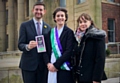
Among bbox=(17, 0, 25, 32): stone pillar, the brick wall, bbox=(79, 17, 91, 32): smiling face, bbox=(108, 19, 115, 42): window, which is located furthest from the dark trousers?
bbox=(17, 0, 25, 32): stone pillar

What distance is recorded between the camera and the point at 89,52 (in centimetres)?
359

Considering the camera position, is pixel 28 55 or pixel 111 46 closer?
pixel 28 55

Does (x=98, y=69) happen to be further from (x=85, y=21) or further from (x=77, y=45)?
(x=85, y=21)

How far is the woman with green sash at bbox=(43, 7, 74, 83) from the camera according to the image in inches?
146

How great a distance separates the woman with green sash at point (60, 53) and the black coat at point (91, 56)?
200 mm

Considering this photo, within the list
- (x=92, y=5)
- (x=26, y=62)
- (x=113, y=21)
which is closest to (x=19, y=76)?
(x=26, y=62)

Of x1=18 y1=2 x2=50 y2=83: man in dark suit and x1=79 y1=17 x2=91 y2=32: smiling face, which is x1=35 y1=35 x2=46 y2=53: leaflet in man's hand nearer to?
x1=18 y1=2 x2=50 y2=83: man in dark suit

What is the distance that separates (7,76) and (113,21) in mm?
15715

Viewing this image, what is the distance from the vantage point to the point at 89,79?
3.57 m

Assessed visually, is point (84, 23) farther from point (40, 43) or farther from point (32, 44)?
point (32, 44)

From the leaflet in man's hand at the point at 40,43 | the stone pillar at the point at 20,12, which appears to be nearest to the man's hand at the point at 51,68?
the leaflet in man's hand at the point at 40,43

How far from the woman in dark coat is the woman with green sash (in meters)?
0.16

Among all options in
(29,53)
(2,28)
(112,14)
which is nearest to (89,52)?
(29,53)

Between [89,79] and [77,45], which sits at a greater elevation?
[77,45]
